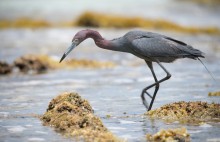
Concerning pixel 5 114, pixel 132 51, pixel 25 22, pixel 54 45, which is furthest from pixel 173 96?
pixel 25 22

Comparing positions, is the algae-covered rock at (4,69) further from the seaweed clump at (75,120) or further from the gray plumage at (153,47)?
the seaweed clump at (75,120)

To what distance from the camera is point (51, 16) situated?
3803 cm

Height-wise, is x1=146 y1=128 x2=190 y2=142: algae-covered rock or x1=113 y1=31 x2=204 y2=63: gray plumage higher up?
x1=113 y1=31 x2=204 y2=63: gray plumage

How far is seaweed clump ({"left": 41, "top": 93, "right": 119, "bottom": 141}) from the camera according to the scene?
293 inches

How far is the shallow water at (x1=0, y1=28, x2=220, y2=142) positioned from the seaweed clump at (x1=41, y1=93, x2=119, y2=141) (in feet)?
0.62

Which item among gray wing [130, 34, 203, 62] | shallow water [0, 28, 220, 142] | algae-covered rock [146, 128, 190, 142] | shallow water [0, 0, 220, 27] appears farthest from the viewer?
shallow water [0, 0, 220, 27]

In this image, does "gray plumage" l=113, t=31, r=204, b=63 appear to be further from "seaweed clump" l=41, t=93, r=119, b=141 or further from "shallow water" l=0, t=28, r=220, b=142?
"seaweed clump" l=41, t=93, r=119, b=141

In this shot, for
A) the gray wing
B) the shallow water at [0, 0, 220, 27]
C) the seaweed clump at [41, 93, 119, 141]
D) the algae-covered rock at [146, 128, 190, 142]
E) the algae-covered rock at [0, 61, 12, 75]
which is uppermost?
the shallow water at [0, 0, 220, 27]

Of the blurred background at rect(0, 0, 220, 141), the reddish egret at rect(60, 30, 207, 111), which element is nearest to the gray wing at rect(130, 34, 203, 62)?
the reddish egret at rect(60, 30, 207, 111)

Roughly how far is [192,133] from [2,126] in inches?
110

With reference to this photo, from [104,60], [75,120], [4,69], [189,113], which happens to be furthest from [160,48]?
[104,60]

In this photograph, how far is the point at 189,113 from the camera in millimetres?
8867

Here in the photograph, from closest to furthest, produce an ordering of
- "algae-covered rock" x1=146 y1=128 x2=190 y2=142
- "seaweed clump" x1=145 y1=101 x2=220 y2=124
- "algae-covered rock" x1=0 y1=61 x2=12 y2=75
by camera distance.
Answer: "algae-covered rock" x1=146 y1=128 x2=190 y2=142
"seaweed clump" x1=145 y1=101 x2=220 y2=124
"algae-covered rock" x1=0 y1=61 x2=12 y2=75

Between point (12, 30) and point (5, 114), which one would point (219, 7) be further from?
point (5, 114)
